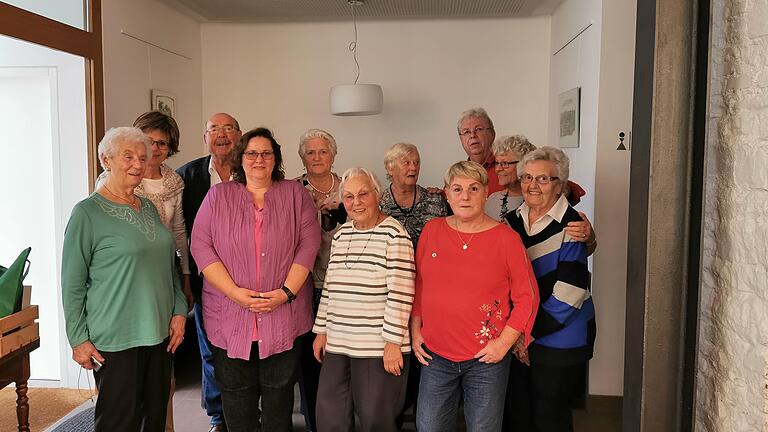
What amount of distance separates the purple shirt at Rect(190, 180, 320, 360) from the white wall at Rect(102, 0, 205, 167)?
1752 mm

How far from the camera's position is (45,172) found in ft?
12.1

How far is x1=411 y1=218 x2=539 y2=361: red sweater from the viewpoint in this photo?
2361 mm

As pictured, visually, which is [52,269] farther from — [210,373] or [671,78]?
[671,78]

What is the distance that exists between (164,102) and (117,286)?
2.67m

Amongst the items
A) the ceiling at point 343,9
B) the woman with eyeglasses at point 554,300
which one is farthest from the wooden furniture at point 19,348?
the ceiling at point 343,9

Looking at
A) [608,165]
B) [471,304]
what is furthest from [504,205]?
[608,165]

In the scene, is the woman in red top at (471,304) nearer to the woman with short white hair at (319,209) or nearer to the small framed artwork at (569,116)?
the woman with short white hair at (319,209)

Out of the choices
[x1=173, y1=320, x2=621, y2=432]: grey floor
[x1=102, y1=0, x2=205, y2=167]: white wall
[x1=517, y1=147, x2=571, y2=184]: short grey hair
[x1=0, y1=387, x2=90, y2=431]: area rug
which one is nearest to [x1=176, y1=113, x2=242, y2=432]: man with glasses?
[x1=173, y1=320, x2=621, y2=432]: grey floor

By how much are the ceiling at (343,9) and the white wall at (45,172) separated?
55.0 inches

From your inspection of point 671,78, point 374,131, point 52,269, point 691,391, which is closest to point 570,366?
point 691,391

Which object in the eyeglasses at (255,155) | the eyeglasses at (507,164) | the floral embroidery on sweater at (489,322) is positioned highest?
the eyeglasses at (255,155)

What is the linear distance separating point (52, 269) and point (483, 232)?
264cm

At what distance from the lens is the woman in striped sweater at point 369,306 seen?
2.47 metres

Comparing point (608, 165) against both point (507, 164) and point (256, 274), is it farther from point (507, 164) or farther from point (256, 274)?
point (256, 274)
